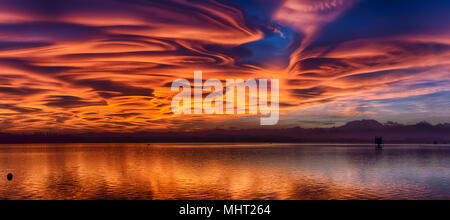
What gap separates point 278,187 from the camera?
139ft

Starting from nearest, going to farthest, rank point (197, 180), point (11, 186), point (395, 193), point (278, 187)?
point (395, 193)
point (278, 187)
point (11, 186)
point (197, 180)

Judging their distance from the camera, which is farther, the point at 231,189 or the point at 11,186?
the point at 11,186
